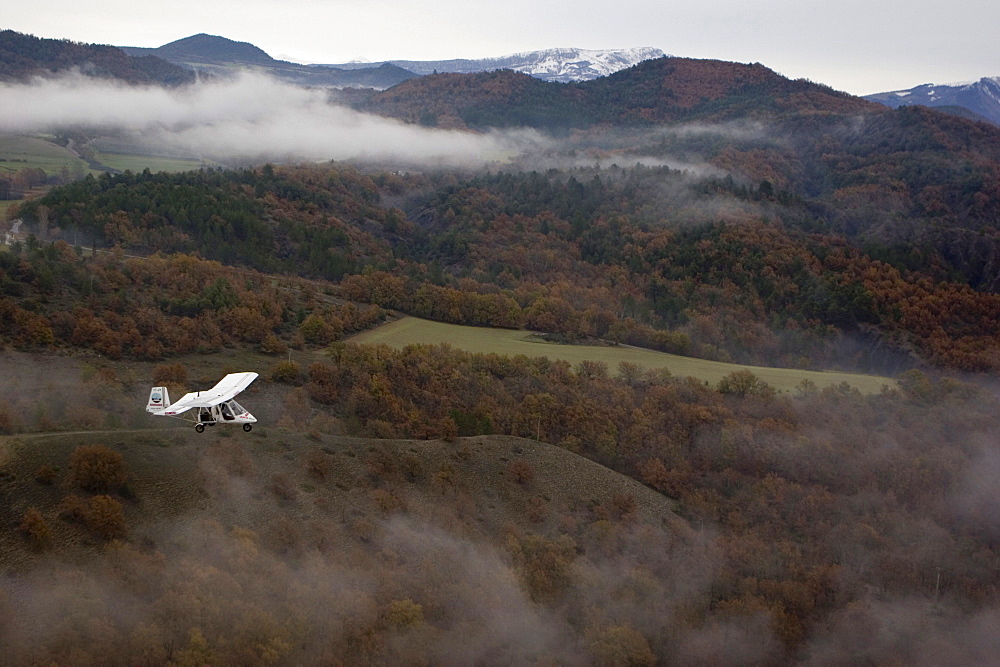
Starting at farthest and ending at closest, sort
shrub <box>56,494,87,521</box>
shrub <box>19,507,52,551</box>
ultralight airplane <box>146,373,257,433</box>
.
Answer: shrub <box>56,494,87,521</box>
shrub <box>19,507,52,551</box>
ultralight airplane <box>146,373,257,433</box>

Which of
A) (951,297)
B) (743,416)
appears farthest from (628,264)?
(743,416)

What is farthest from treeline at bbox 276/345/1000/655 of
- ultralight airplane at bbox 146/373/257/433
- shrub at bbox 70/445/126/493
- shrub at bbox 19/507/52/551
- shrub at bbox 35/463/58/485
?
shrub at bbox 19/507/52/551

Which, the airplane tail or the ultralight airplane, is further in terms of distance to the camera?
the airplane tail

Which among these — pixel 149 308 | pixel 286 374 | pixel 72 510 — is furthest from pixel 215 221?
pixel 72 510

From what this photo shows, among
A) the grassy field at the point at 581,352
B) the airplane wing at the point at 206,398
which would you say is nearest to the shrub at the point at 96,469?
the airplane wing at the point at 206,398

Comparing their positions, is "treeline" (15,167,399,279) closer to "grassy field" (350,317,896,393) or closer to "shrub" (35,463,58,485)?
"grassy field" (350,317,896,393)

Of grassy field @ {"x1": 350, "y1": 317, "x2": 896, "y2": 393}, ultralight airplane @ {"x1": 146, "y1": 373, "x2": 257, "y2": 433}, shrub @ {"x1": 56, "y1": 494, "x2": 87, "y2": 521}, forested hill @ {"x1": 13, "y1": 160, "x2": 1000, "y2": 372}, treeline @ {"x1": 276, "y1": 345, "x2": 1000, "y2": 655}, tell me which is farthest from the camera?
forested hill @ {"x1": 13, "y1": 160, "x2": 1000, "y2": 372}

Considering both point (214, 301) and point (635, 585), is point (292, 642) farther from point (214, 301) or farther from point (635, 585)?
point (214, 301)
